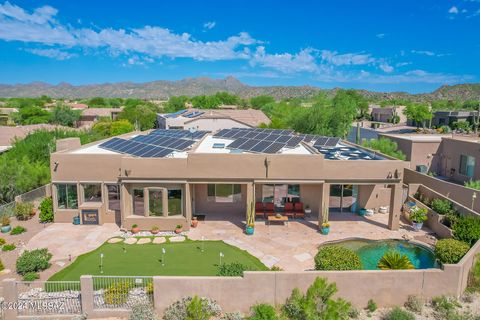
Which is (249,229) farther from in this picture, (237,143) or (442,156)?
(442,156)

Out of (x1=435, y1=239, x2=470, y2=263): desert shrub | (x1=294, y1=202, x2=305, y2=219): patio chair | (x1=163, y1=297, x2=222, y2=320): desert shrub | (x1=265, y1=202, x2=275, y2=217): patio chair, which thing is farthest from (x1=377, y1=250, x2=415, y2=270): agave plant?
(x1=265, y1=202, x2=275, y2=217): patio chair

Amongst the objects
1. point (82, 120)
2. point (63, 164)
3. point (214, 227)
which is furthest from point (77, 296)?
point (82, 120)

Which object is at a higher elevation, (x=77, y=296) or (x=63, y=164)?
(x=63, y=164)

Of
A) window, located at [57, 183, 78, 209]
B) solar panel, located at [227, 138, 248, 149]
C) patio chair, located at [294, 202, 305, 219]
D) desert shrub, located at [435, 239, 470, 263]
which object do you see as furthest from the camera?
solar panel, located at [227, 138, 248, 149]

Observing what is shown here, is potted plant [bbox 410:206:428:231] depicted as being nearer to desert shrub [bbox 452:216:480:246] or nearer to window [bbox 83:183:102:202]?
desert shrub [bbox 452:216:480:246]

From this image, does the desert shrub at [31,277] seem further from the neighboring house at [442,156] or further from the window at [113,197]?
the neighboring house at [442,156]

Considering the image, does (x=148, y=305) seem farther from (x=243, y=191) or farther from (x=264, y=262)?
(x=243, y=191)
